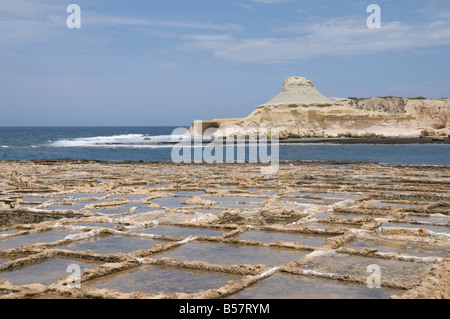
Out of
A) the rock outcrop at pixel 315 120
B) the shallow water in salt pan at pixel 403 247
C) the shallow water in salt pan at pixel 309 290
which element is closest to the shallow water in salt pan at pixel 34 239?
the shallow water in salt pan at pixel 309 290

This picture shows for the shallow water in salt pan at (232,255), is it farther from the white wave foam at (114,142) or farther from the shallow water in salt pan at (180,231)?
the white wave foam at (114,142)

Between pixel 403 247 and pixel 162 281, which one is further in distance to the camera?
pixel 403 247

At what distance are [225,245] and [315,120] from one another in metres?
66.5

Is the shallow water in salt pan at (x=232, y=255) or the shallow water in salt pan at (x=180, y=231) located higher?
the shallow water in salt pan at (x=180, y=231)

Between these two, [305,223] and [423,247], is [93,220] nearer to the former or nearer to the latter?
[305,223]

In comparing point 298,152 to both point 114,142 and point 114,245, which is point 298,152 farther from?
point 114,142

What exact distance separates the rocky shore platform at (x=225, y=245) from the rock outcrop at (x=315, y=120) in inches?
2229

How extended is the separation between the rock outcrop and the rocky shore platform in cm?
5662

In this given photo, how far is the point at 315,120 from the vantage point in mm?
70312

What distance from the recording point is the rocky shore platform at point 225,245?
4039mm

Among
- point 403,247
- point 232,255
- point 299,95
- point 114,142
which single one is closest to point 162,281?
point 232,255

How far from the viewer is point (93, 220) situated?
7.16 m
